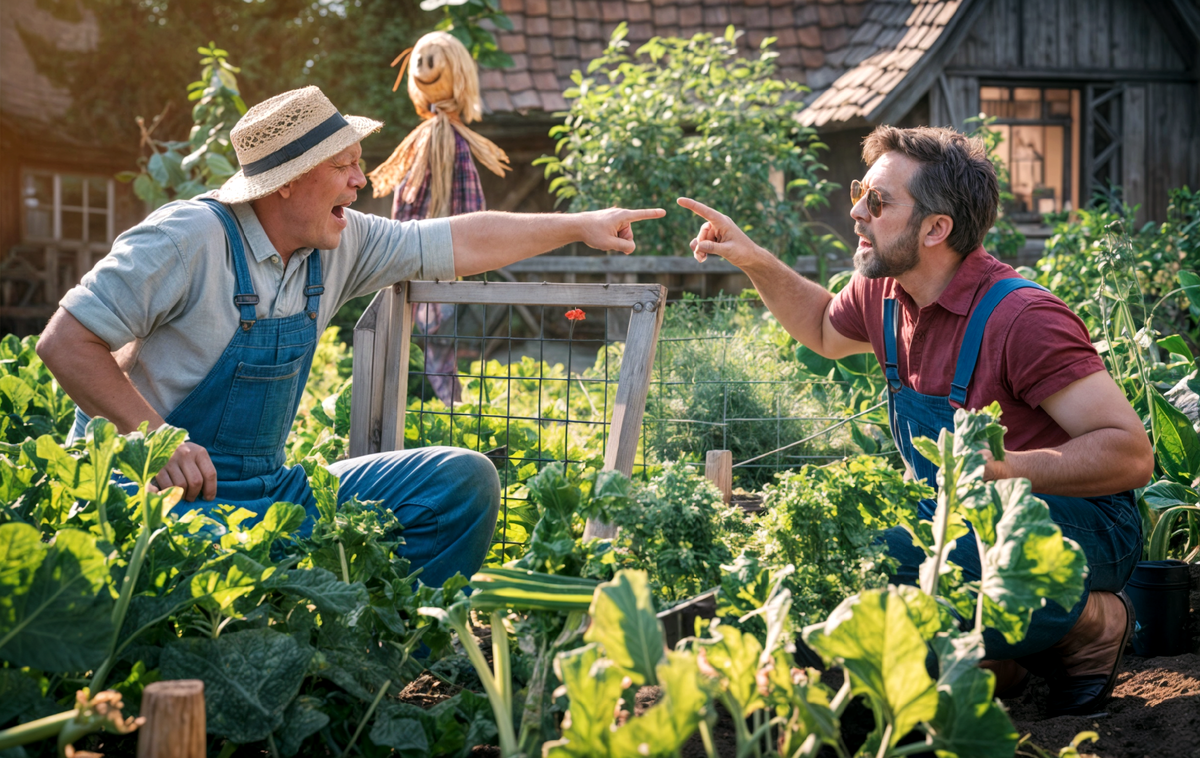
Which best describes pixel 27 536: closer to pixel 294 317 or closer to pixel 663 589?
pixel 663 589

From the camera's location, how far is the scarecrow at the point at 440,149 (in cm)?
465

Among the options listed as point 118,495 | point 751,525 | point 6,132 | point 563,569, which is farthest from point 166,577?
point 6,132

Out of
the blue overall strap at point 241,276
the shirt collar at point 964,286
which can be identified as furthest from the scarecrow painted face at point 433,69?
the shirt collar at point 964,286

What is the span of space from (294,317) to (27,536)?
1.11 m

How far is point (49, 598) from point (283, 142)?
4.17ft

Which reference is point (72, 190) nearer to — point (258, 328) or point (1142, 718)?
point (258, 328)

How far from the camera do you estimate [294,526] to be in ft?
5.29

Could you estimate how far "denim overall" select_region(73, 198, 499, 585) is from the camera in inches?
85.7

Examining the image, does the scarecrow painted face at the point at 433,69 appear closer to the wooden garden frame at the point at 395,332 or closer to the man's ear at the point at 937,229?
the wooden garden frame at the point at 395,332

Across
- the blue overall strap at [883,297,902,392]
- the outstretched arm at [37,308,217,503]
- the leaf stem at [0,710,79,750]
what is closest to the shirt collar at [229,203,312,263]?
the outstretched arm at [37,308,217,503]

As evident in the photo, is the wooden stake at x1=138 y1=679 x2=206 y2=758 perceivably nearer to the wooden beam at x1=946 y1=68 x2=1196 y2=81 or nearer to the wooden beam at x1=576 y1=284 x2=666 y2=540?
the wooden beam at x1=576 y1=284 x2=666 y2=540

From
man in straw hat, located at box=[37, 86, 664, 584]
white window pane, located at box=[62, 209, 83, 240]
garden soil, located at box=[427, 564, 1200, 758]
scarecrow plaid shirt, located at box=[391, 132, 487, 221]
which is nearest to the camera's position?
garden soil, located at box=[427, 564, 1200, 758]

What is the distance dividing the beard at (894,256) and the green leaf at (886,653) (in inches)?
51.7

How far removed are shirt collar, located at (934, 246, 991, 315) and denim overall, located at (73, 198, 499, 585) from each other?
113 centimetres
